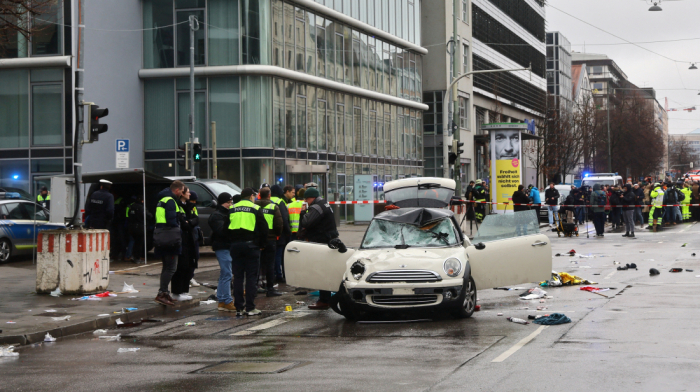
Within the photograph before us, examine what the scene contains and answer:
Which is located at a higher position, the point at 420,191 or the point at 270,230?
the point at 420,191

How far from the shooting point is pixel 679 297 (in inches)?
493

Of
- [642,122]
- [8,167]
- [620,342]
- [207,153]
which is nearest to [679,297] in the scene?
[620,342]

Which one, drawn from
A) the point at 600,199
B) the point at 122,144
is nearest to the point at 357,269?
the point at 122,144

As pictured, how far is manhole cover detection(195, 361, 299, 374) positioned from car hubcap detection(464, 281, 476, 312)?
332 centimetres

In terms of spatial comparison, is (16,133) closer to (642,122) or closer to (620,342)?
(620,342)

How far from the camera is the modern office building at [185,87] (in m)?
33.1

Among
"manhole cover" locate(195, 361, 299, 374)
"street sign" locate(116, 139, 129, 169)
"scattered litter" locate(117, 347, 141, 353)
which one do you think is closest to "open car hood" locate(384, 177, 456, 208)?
"street sign" locate(116, 139, 129, 169)

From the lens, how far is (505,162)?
116 feet

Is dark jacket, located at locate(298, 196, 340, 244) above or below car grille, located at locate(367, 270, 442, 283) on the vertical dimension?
above

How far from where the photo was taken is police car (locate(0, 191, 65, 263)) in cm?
1998

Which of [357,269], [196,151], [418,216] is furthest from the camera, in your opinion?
[196,151]

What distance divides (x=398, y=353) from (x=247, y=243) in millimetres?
4061

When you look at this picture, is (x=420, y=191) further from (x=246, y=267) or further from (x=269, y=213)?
(x=246, y=267)

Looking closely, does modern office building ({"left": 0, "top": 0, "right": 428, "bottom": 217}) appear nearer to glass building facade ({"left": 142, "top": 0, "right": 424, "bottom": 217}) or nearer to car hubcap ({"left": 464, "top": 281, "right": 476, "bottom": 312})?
glass building facade ({"left": 142, "top": 0, "right": 424, "bottom": 217})
